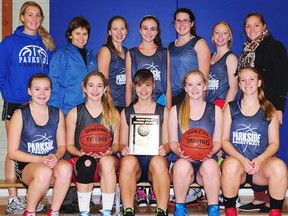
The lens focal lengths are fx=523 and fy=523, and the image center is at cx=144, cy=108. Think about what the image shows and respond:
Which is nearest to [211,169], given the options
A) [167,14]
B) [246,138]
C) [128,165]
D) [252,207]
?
[246,138]

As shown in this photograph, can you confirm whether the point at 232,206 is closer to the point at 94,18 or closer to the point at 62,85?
the point at 62,85

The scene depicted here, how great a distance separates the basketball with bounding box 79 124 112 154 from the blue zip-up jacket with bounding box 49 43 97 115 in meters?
0.61

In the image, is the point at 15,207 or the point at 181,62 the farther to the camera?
the point at 181,62

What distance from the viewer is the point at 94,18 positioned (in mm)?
5148

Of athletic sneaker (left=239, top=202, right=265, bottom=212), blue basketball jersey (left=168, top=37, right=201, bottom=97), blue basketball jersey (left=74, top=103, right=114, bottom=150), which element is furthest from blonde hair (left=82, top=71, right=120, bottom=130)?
athletic sneaker (left=239, top=202, right=265, bottom=212)

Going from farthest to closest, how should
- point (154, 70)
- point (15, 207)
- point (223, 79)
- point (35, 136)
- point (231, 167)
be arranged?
1. point (223, 79)
2. point (154, 70)
3. point (15, 207)
4. point (35, 136)
5. point (231, 167)

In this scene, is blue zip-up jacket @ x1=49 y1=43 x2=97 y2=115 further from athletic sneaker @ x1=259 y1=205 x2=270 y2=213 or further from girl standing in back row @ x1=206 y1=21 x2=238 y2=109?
athletic sneaker @ x1=259 y1=205 x2=270 y2=213

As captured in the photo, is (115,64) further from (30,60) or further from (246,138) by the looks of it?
(246,138)

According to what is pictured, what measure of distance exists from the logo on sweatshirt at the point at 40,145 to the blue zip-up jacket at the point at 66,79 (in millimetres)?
447

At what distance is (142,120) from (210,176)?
0.66 metres

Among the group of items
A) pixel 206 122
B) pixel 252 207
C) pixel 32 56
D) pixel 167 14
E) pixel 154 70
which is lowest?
pixel 252 207

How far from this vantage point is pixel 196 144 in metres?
3.53

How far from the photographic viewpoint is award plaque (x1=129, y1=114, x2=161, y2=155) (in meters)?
3.79

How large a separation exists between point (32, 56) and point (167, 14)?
1535mm
